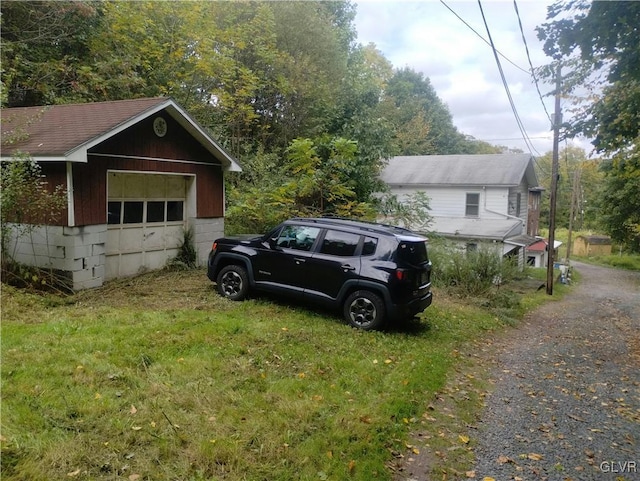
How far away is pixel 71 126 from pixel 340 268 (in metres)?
6.20

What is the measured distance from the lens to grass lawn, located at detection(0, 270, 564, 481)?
3.32m

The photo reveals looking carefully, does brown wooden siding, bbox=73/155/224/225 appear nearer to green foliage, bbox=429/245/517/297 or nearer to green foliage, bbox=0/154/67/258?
green foliage, bbox=0/154/67/258

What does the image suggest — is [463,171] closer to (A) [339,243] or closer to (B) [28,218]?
(A) [339,243]

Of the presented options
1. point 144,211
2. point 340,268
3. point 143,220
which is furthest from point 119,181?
point 340,268

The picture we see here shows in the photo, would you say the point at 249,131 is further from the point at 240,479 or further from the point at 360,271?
the point at 240,479

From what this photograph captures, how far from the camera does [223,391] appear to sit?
449 centimetres

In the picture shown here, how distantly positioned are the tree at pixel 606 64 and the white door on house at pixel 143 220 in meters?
8.64

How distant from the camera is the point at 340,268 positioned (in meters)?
7.52

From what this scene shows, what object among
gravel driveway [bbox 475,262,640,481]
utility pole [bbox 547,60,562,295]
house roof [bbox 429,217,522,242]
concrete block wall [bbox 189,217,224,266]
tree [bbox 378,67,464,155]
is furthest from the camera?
tree [bbox 378,67,464,155]

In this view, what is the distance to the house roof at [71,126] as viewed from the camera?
311 inches

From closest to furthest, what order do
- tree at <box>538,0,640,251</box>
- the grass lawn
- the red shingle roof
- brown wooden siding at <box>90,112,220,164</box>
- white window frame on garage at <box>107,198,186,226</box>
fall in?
the grass lawn → tree at <box>538,0,640,251</box> → the red shingle roof → brown wooden siding at <box>90,112,220,164</box> → white window frame on garage at <box>107,198,186,226</box>

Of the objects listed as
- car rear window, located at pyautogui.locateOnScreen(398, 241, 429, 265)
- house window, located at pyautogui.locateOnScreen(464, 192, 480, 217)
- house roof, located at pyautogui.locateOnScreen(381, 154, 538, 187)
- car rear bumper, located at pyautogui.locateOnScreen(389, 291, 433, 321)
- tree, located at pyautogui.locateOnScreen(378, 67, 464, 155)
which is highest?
tree, located at pyautogui.locateOnScreen(378, 67, 464, 155)

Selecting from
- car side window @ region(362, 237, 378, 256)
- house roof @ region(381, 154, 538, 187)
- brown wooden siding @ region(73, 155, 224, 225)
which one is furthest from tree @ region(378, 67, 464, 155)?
car side window @ region(362, 237, 378, 256)

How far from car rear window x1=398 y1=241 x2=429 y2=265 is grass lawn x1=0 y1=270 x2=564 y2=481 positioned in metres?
1.30
